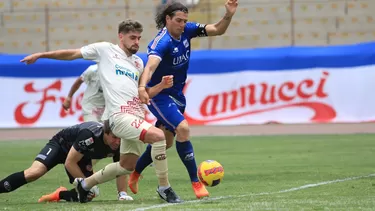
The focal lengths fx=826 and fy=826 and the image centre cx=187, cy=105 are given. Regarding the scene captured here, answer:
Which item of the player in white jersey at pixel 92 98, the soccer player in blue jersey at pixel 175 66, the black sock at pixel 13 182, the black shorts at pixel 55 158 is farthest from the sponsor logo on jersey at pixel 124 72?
the player in white jersey at pixel 92 98

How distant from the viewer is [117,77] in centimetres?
838

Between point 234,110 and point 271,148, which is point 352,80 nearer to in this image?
point 234,110

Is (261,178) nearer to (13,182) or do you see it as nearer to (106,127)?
(106,127)

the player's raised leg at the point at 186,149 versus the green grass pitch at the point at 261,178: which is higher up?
the player's raised leg at the point at 186,149

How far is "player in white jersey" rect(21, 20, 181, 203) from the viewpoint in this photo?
8.09 meters

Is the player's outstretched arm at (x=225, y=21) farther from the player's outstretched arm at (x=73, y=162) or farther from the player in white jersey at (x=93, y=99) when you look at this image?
the player in white jersey at (x=93, y=99)

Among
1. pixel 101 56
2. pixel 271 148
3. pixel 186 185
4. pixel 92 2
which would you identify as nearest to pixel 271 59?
pixel 271 148

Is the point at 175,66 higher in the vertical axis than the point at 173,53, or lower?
lower

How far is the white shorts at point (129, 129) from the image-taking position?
801 cm

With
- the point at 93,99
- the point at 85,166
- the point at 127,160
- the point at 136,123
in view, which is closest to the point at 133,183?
the point at 85,166

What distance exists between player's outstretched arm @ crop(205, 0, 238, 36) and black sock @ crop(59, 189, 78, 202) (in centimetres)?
242

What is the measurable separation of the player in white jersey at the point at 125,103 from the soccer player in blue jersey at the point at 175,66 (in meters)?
0.27

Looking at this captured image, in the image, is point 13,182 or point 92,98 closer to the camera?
point 13,182

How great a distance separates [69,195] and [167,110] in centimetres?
142
